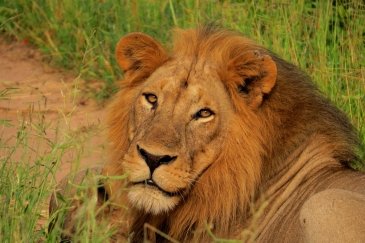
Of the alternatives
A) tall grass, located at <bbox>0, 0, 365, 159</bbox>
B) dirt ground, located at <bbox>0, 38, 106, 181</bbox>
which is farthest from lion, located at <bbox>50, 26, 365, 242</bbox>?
dirt ground, located at <bbox>0, 38, 106, 181</bbox>

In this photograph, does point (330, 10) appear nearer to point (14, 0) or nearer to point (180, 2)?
point (180, 2)

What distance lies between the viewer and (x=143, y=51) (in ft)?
16.6

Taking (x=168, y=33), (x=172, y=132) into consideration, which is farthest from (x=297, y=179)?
(x=168, y=33)

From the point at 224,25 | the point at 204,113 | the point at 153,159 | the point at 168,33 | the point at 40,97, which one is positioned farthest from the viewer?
the point at 40,97

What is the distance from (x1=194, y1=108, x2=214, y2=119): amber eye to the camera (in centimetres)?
478

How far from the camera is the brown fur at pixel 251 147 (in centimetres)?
476

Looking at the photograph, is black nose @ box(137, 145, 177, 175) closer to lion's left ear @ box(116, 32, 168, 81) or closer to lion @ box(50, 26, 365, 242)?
lion @ box(50, 26, 365, 242)

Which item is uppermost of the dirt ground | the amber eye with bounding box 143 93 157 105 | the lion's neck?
the amber eye with bounding box 143 93 157 105

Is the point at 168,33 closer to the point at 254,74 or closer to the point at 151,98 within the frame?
the point at 151,98

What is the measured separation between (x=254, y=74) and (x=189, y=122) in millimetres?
403

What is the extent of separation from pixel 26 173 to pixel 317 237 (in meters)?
1.38

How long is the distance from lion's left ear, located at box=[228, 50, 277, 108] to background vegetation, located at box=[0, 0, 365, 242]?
30.3 inches

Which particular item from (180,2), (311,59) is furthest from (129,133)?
(180,2)

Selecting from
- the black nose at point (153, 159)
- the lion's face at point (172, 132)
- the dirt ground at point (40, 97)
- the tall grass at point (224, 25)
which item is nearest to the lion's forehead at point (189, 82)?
the lion's face at point (172, 132)
